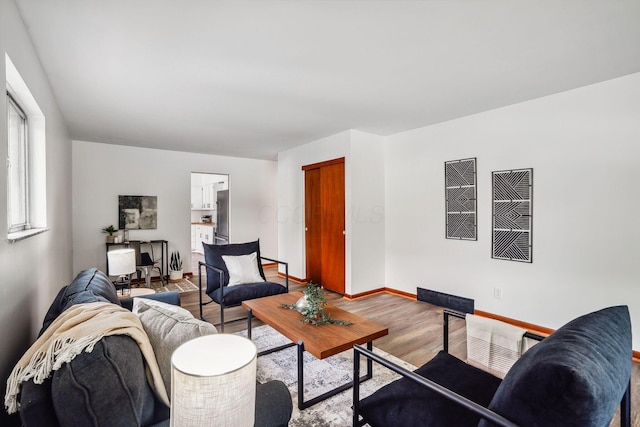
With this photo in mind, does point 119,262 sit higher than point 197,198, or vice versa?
point 197,198

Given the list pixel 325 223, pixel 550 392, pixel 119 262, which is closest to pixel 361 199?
pixel 325 223

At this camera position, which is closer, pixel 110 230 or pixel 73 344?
pixel 73 344

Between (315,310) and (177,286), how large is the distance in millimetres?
3771

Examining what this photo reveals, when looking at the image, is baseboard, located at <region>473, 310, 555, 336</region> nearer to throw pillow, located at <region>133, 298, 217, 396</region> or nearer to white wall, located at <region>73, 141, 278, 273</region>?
throw pillow, located at <region>133, 298, 217, 396</region>

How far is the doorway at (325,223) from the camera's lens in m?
4.49

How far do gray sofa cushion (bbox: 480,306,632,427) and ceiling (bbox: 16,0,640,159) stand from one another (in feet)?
5.79

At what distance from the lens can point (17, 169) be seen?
2086mm

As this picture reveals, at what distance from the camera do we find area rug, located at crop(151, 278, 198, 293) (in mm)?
4914

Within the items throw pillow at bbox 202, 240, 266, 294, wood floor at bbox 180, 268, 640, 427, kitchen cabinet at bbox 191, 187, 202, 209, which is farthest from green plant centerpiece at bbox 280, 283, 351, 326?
kitchen cabinet at bbox 191, 187, 202, 209

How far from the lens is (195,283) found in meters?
5.39

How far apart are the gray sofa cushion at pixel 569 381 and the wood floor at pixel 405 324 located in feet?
4.65

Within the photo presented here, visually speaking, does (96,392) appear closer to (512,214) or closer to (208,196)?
(512,214)

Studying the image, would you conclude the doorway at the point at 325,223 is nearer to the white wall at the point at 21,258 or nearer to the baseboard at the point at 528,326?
the baseboard at the point at 528,326

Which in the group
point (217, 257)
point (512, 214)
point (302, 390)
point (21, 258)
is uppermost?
point (512, 214)
